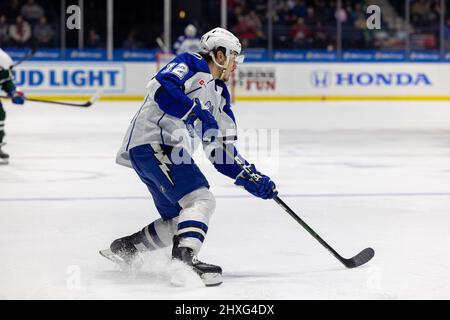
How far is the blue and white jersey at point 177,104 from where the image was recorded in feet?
12.8

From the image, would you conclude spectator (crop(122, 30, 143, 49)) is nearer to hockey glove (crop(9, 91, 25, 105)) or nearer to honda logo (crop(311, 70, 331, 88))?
honda logo (crop(311, 70, 331, 88))

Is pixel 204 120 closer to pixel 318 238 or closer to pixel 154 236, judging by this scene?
pixel 154 236

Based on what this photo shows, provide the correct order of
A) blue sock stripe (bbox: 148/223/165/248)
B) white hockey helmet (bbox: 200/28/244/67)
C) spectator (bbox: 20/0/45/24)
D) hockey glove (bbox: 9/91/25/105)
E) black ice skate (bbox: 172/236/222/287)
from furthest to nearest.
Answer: spectator (bbox: 20/0/45/24) → hockey glove (bbox: 9/91/25/105) → blue sock stripe (bbox: 148/223/165/248) → white hockey helmet (bbox: 200/28/244/67) → black ice skate (bbox: 172/236/222/287)

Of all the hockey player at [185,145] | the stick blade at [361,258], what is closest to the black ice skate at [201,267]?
the hockey player at [185,145]

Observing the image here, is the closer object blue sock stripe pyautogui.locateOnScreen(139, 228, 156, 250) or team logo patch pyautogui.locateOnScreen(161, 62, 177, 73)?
team logo patch pyautogui.locateOnScreen(161, 62, 177, 73)

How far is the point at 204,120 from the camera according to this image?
3910mm

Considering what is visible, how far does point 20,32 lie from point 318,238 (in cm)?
1243

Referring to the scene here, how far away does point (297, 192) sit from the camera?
6.66 meters

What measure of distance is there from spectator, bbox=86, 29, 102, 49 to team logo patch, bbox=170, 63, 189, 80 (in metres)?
12.3

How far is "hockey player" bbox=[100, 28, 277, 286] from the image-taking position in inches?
154

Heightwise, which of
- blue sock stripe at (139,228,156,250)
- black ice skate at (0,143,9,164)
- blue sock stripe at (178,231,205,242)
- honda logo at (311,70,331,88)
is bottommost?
black ice skate at (0,143,9,164)

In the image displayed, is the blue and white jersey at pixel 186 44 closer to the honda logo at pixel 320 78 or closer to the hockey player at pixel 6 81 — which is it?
the honda logo at pixel 320 78

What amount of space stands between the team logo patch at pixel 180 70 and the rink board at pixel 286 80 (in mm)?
12365

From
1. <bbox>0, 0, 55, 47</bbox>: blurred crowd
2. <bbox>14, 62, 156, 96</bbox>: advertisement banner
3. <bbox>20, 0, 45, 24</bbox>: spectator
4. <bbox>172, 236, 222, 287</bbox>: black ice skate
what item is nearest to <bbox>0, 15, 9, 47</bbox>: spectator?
<bbox>0, 0, 55, 47</bbox>: blurred crowd
